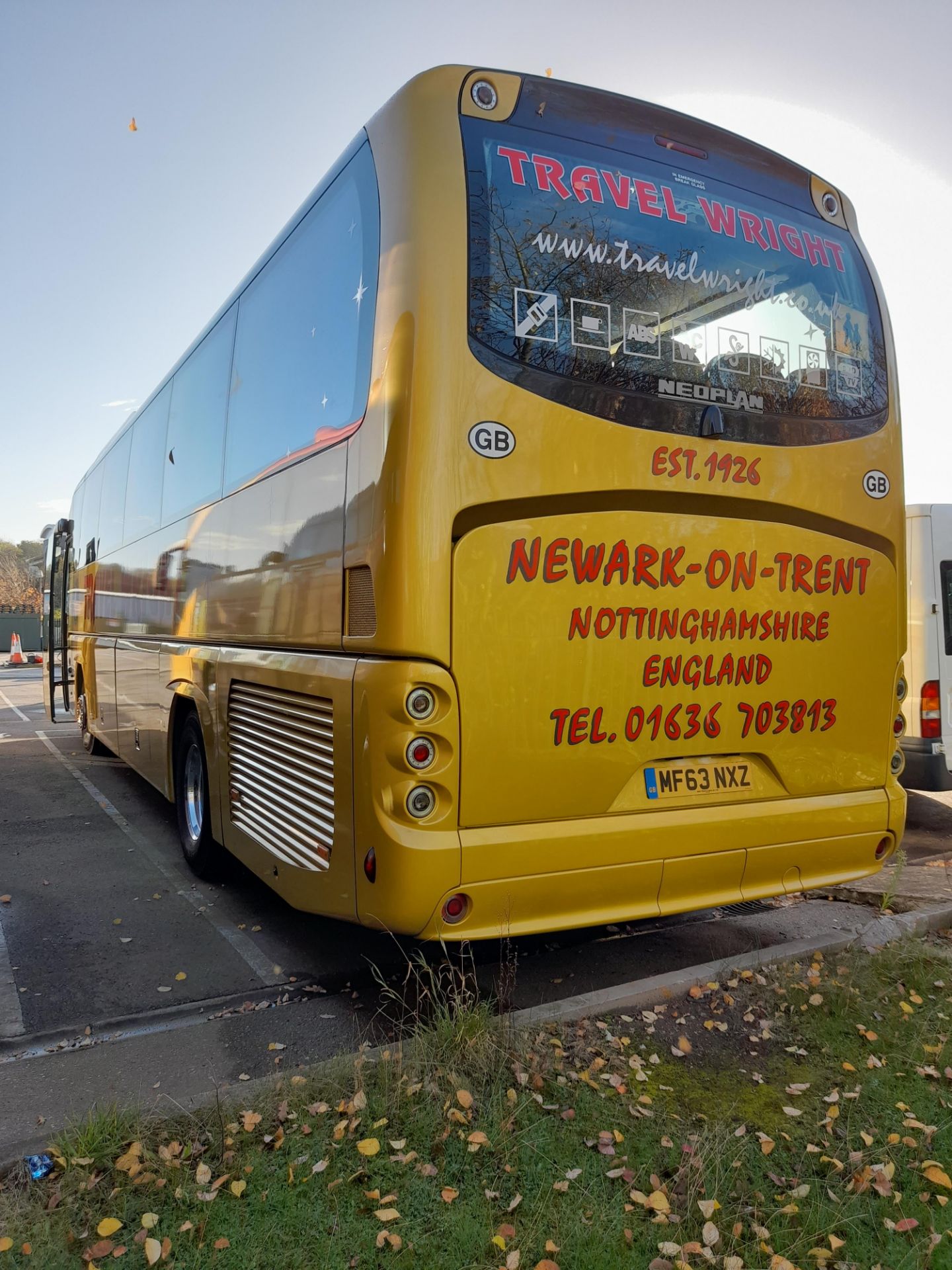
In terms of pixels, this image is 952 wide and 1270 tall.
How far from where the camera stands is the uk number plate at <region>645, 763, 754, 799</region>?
416cm

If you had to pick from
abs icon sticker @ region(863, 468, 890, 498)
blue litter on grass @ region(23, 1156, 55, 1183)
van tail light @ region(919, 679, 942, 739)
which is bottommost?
blue litter on grass @ region(23, 1156, 55, 1183)

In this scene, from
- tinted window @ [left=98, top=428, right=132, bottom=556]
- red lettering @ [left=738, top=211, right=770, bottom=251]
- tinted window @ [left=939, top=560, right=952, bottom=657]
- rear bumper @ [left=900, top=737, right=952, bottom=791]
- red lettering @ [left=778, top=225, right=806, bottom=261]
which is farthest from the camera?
tinted window @ [left=98, top=428, right=132, bottom=556]

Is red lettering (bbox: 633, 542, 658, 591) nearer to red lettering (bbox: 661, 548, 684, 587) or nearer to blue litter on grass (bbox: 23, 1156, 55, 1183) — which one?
red lettering (bbox: 661, 548, 684, 587)

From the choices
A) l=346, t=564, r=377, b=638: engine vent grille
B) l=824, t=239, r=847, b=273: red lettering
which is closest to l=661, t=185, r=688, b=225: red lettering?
l=824, t=239, r=847, b=273: red lettering

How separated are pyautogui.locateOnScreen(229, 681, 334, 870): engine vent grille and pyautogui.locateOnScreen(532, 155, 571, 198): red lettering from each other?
7.71 ft

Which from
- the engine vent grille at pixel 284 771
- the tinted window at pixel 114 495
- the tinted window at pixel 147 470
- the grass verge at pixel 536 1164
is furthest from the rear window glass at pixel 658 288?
the tinted window at pixel 114 495

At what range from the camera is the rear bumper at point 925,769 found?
26.7ft

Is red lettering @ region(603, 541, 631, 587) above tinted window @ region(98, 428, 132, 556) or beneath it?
beneath

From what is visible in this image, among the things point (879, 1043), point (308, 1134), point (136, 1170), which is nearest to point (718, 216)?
point (879, 1043)

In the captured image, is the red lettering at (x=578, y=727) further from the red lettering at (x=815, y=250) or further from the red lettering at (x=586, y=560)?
the red lettering at (x=815, y=250)

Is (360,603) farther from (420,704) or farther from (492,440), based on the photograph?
(492,440)

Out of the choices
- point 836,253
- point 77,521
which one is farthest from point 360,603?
A: point 77,521

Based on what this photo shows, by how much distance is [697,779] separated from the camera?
4.27m

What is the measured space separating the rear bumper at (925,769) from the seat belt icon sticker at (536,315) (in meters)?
5.85
